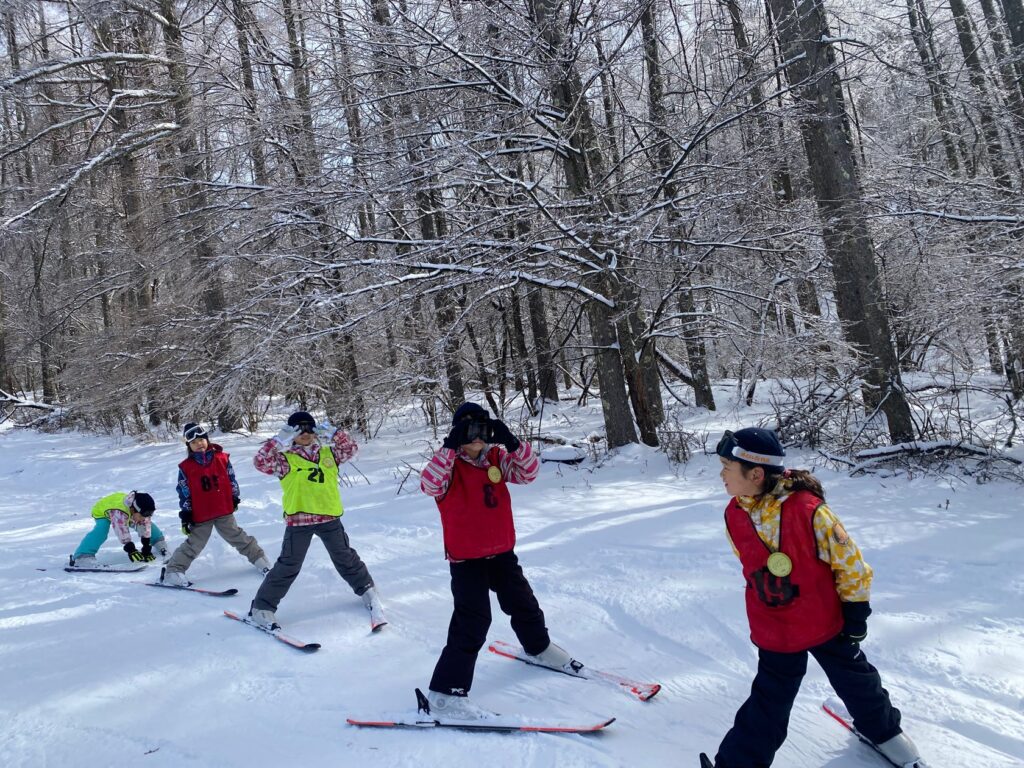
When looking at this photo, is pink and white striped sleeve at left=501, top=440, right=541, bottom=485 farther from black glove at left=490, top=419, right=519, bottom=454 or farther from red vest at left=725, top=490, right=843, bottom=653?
red vest at left=725, top=490, right=843, bottom=653

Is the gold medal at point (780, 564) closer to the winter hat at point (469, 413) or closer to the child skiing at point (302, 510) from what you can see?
the winter hat at point (469, 413)

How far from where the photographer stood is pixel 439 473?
3662 mm

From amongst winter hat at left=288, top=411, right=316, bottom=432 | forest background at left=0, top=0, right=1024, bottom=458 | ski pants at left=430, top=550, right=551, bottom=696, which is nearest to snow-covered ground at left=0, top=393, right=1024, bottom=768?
ski pants at left=430, top=550, right=551, bottom=696

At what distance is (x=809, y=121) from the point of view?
885 cm

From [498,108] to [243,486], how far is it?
6.57 m

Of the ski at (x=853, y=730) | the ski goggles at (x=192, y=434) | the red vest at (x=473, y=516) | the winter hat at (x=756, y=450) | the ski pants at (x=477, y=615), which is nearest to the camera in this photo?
the winter hat at (x=756, y=450)

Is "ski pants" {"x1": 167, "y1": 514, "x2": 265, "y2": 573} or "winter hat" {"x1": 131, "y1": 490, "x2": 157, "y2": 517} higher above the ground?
"winter hat" {"x1": 131, "y1": 490, "x2": 157, "y2": 517}

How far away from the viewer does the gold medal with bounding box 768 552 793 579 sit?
274cm

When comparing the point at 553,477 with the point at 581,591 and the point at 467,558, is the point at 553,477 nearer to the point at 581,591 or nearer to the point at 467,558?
the point at 581,591

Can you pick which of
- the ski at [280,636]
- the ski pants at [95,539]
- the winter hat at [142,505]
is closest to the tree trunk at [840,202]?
the ski at [280,636]

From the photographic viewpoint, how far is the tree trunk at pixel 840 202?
A: 26.9ft

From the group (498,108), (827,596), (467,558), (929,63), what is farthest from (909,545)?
(498,108)

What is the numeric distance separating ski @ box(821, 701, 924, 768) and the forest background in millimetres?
5116

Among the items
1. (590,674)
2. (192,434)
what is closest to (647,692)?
(590,674)
